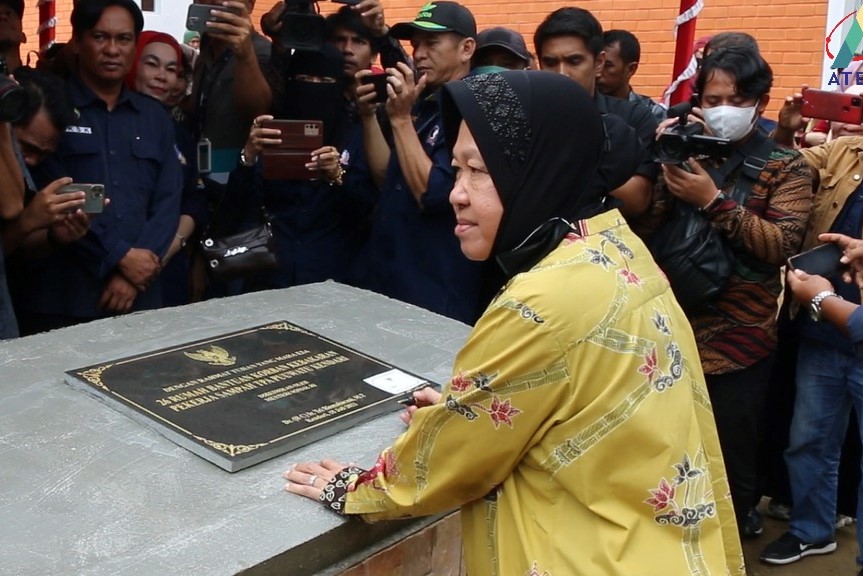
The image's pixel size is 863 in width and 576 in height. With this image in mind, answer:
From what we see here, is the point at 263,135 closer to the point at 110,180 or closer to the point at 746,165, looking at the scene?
the point at 110,180

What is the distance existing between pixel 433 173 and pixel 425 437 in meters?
1.70

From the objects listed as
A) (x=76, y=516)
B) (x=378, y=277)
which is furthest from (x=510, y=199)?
(x=378, y=277)

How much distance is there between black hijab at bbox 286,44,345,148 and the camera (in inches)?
124

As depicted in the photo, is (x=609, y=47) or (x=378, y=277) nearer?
(x=378, y=277)

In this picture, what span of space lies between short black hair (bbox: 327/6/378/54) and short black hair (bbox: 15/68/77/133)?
1101 millimetres

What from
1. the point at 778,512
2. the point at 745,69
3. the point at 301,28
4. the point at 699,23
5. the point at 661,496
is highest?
the point at 699,23

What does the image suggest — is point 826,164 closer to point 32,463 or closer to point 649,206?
point 649,206

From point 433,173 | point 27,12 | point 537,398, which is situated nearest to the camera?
point 537,398

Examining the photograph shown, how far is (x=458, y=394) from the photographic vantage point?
136 centimetres

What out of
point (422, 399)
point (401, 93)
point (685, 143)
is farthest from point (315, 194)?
point (422, 399)

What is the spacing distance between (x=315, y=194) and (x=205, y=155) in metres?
0.49

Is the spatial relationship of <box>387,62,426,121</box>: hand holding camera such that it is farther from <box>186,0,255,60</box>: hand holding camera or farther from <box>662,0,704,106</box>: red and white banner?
<box>662,0,704,106</box>: red and white banner

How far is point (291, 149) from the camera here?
3.05 meters

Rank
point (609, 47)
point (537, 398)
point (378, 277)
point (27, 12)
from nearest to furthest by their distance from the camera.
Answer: point (537, 398) → point (378, 277) → point (609, 47) → point (27, 12)
